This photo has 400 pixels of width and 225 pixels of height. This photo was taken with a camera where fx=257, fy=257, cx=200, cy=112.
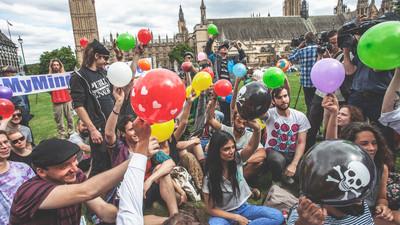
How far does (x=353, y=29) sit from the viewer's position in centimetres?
335

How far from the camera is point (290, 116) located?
3.88 metres

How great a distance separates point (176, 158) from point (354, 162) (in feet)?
8.45

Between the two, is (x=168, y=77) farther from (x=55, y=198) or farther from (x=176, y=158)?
(x=176, y=158)

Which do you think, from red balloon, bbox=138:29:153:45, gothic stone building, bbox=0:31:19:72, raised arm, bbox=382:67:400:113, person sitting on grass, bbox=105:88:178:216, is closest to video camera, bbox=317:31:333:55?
raised arm, bbox=382:67:400:113

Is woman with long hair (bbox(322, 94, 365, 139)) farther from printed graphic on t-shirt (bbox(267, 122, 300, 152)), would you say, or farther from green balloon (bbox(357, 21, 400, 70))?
printed graphic on t-shirt (bbox(267, 122, 300, 152))

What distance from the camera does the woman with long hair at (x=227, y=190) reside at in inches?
114

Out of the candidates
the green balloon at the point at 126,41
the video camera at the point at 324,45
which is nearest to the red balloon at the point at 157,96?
the green balloon at the point at 126,41

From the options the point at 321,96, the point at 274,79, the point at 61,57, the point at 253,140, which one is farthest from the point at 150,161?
the point at 61,57

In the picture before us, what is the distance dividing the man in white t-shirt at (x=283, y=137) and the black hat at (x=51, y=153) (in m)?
2.75

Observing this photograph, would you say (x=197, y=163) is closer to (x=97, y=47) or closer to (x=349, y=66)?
(x=97, y=47)

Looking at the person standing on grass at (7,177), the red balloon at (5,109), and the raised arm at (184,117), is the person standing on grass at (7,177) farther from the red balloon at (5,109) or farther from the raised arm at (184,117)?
the raised arm at (184,117)

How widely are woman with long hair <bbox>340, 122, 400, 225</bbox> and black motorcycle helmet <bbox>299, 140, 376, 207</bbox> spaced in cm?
90

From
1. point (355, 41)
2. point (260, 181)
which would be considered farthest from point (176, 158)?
point (355, 41)

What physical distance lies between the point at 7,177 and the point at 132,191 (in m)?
2.01
